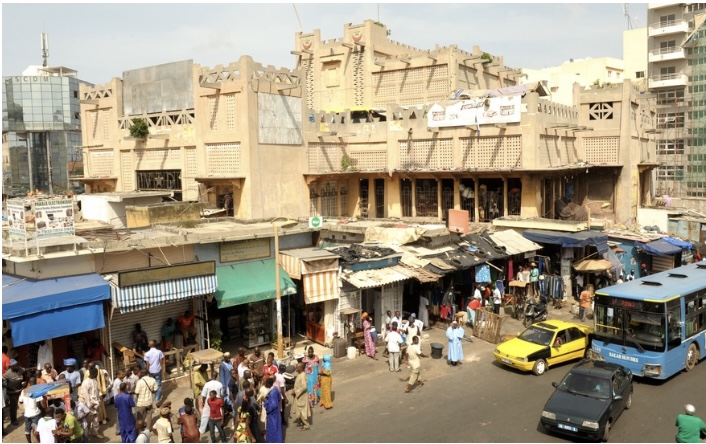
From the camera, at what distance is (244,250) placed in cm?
1836

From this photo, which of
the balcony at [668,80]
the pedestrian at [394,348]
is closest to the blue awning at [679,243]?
the pedestrian at [394,348]

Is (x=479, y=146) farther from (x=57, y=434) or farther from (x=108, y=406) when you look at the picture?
(x=57, y=434)

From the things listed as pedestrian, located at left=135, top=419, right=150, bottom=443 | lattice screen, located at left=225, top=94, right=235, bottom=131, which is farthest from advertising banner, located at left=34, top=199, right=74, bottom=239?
lattice screen, located at left=225, top=94, right=235, bottom=131

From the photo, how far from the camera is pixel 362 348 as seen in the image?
1873 cm

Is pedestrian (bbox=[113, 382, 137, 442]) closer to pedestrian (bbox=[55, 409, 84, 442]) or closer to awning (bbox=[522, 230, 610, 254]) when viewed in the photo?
pedestrian (bbox=[55, 409, 84, 442])

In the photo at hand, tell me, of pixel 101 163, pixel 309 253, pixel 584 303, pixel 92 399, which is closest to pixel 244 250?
pixel 309 253

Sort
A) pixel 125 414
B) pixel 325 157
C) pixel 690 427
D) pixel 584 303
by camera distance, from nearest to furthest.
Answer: pixel 690 427
pixel 125 414
pixel 584 303
pixel 325 157

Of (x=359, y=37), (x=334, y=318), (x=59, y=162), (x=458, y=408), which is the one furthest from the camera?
(x=59, y=162)

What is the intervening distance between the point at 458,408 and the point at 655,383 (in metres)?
5.63

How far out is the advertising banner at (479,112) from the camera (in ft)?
86.7

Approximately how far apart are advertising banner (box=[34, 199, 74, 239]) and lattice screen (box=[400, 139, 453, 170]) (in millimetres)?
18065

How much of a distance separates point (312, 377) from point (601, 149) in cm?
2386

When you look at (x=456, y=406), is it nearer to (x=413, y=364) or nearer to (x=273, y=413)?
(x=413, y=364)

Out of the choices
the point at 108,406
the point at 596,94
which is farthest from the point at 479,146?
the point at 108,406
